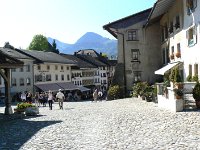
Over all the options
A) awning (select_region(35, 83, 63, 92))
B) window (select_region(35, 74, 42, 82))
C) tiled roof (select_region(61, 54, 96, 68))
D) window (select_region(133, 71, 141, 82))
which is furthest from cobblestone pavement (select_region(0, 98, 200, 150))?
tiled roof (select_region(61, 54, 96, 68))

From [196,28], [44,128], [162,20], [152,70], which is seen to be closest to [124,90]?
[152,70]

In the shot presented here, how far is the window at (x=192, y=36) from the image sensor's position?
83.2 feet

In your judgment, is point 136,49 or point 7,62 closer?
point 7,62

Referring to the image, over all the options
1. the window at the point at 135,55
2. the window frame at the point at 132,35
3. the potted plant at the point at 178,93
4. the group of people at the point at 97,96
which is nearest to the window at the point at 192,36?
the potted plant at the point at 178,93

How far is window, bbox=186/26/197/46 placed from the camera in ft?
83.2

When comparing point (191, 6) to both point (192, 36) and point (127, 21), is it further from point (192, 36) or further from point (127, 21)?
point (127, 21)

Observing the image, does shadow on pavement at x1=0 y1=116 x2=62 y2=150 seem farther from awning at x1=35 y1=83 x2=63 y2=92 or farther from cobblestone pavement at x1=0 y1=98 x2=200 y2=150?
awning at x1=35 y1=83 x2=63 y2=92

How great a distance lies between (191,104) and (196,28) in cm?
718

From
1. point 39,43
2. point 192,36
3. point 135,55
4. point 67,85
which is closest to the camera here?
point 192,36

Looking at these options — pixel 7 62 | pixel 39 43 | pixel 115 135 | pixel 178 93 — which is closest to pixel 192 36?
pixel 178 93

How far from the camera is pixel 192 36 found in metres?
27.5

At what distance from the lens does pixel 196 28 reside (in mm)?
24922

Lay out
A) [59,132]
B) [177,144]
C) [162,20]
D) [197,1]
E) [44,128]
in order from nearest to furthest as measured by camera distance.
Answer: [177,144] < [59,132] < [44,128] < [197,1] < [162,20]

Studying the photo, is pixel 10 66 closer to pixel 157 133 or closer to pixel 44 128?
pixel 44 128
